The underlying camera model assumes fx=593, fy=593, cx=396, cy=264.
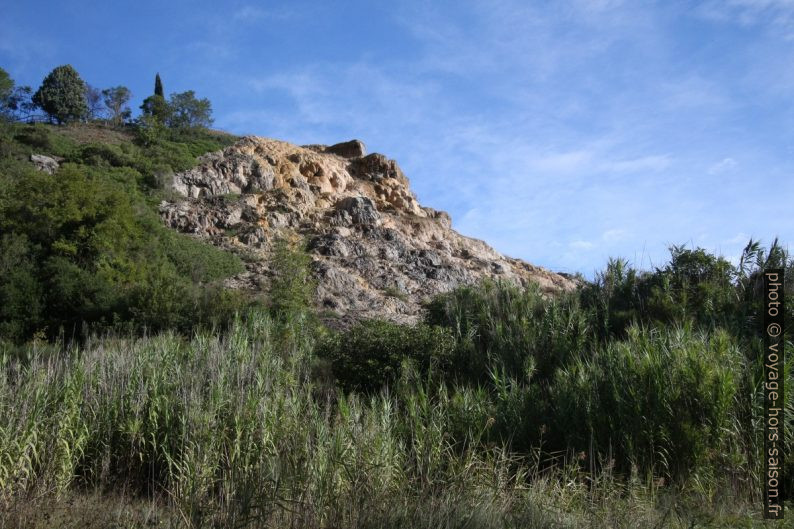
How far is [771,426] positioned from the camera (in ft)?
23.6

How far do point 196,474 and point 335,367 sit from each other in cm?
701

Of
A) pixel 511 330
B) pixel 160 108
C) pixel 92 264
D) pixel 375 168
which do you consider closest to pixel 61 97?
pixel 160 108

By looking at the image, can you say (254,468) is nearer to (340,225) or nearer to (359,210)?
(340,225)

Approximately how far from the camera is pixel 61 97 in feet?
162

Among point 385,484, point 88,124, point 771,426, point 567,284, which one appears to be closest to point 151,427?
point 385,484

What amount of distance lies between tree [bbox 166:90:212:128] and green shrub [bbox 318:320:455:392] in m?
40.9

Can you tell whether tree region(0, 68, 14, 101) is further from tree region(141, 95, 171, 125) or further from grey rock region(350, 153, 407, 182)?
grey rock region(350, 153, 407, 182)

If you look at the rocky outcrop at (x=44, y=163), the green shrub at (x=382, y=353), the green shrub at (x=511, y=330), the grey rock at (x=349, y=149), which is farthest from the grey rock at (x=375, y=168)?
the green shrub at (x=382, y=353)

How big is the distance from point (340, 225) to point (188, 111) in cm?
2476

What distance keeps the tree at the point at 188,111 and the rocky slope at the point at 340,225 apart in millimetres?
11840

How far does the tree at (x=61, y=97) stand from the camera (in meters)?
48.9

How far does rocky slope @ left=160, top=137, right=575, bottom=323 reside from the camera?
26953 millimetres

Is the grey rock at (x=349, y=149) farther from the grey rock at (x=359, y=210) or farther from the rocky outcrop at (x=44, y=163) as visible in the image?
the rocky outcrop at (x=44, y=163)

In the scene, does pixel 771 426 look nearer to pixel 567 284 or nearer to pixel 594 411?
pixel 594 411
